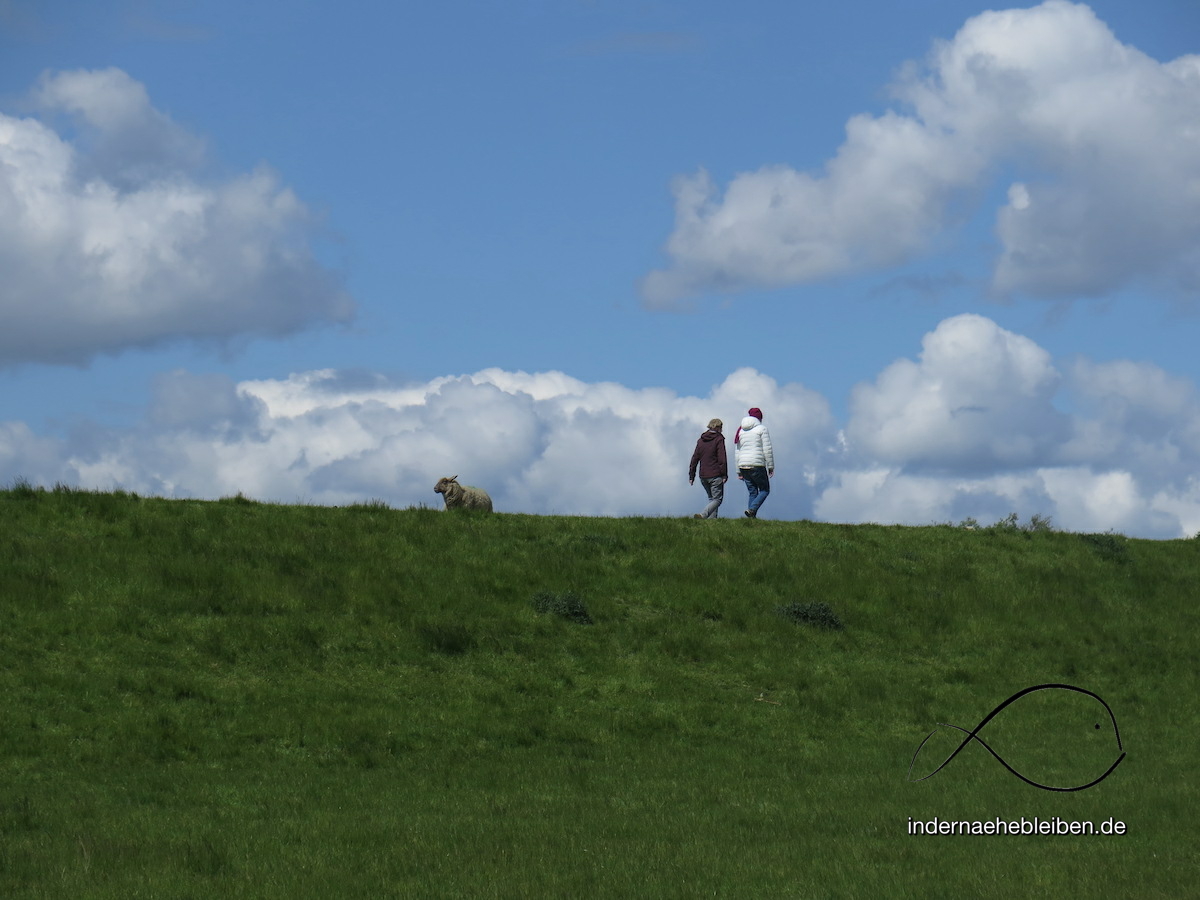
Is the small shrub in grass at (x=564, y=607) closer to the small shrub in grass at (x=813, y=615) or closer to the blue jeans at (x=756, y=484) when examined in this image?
the small shrub in grass at (x=813, y=615)

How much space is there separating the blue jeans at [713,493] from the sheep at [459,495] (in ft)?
19.6

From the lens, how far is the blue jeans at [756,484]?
3247 cm

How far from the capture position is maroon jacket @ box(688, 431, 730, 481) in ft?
106

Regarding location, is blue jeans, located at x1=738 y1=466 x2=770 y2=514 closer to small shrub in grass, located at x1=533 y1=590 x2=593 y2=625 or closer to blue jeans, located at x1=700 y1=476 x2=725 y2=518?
blue jeans, located at x1=700 y1=476 x2=725 y2=518

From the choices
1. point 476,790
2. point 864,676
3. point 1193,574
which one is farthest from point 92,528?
point 1193,574

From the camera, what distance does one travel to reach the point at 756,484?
3266cm

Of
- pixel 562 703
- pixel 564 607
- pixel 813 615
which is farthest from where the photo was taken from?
pixel 813 615

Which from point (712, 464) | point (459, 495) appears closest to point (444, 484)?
point (459, 495)

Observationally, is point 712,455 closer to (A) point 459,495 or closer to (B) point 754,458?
(B) point 754,458

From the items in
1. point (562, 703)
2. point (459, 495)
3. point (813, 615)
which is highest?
point (459, 495)

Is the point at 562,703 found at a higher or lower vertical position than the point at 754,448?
lower

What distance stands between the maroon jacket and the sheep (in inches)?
235

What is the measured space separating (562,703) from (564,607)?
3.73 meters

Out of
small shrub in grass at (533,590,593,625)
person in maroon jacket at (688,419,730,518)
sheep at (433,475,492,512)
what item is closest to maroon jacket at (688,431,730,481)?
person in maroon jacket at (688,419,730,518)
